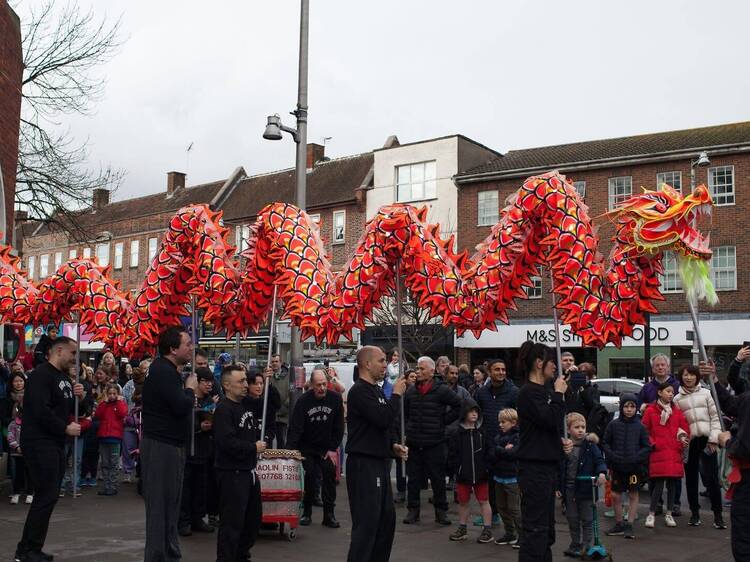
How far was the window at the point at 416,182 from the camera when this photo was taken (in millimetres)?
33656

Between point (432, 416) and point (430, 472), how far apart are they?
677 millimetres

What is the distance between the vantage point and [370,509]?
19.2 feet

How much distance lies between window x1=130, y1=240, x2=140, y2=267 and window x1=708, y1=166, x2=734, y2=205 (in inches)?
1169

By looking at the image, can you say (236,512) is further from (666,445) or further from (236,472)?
(666,445)

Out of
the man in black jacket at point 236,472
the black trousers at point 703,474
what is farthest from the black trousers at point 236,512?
the black trousers at point 703,474

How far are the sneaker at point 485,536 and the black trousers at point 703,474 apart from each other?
9.59ft

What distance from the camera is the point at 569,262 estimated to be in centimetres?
593

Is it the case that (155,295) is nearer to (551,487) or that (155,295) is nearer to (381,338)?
(551,487)

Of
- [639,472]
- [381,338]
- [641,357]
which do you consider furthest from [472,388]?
[381,338]

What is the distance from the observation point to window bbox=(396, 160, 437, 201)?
110 ft

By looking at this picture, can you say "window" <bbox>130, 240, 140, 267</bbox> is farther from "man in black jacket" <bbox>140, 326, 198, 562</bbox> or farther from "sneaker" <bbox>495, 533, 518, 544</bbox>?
"man in black jacket" <bbox>140, 326, 198, 562</bbox>

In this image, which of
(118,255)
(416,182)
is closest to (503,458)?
(416,182)

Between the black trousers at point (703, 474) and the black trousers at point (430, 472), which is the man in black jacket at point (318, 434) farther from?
the black trousers at point (703, 474)

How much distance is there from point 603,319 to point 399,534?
14.9ft
